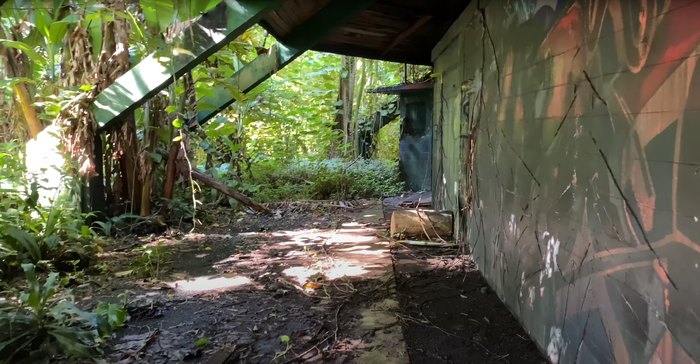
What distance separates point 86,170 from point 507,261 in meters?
4.80

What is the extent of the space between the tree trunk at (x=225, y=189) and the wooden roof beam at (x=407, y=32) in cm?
336

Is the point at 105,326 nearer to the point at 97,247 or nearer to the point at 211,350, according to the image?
the point at 211,350

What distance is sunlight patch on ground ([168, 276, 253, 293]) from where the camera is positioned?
3.88 m

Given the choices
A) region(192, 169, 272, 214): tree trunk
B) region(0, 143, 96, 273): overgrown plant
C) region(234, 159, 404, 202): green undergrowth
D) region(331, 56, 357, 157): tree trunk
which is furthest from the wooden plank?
region(331, 56, 357, 157): tree trunk

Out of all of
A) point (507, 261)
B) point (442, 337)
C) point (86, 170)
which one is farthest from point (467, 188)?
point (86, 170)

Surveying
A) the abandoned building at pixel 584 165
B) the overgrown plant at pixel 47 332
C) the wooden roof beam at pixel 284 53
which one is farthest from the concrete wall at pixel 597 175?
the overgrown plant at pixel 47 332

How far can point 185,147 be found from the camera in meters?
6.43

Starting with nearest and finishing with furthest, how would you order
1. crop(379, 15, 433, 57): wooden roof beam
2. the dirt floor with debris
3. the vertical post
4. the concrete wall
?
the concrete wall < the dirt floor with debris < the vertical post < crop(379, 15, 433, 57): wooden roof beam

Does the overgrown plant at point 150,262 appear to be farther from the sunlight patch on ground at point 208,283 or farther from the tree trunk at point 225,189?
the tree trunk at point 225,189

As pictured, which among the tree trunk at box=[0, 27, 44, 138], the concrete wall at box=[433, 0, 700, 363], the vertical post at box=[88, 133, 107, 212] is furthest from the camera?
the vertical post at box=[88, 133, 107, 212]

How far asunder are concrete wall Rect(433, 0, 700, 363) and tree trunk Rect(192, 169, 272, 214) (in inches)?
171

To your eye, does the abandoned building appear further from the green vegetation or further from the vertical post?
the vertical post

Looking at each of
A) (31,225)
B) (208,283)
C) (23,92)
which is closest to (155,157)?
(23,92)

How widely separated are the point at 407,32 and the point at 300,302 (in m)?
4.39
